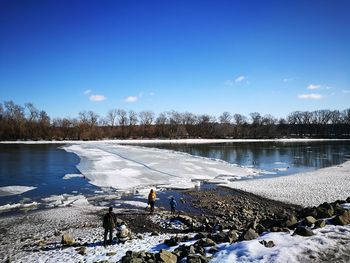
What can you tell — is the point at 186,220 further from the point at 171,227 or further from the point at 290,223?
the point at 290,223

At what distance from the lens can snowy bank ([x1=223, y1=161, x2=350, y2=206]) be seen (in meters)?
21.9

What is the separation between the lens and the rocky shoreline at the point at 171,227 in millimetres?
10969

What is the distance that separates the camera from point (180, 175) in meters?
33.1

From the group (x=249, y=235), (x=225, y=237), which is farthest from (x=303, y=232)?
(x=225, y=237)

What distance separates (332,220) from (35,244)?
12.8m

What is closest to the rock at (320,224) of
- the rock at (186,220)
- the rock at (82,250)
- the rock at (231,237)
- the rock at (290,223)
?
the rock at (290,223)

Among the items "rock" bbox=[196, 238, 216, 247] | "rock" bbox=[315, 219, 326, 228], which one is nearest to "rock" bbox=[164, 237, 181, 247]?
"rock" bbox=[196, 238, 216, 247]

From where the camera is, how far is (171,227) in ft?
50.7

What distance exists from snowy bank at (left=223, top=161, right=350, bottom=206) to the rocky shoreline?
1.88m

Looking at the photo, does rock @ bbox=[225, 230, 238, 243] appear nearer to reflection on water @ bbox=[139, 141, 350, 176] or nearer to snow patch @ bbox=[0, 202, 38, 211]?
snow patch @ bbox=[0, 202, 38, 211]

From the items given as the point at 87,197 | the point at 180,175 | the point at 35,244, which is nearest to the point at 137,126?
the point at 180,175

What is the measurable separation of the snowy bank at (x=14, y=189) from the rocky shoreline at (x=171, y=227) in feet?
22.7

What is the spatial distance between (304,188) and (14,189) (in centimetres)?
2464

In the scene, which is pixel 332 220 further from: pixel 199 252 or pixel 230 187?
pixel 230 187
